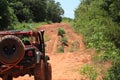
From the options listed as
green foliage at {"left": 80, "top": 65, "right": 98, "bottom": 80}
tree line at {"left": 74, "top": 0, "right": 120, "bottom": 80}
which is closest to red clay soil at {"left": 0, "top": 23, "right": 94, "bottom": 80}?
green foliage at {"left": 80, "top": 65, "right": 98, "bottom": 80}

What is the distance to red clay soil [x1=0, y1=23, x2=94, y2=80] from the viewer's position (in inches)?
813

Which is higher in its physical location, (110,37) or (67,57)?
(110,37)

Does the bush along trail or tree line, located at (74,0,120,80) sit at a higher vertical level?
tree line, located at (74,0,120,80)

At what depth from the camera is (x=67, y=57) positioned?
3116 centimetres

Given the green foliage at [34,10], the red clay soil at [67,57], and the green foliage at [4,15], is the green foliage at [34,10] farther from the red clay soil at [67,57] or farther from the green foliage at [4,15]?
the green foliage at [4,15]

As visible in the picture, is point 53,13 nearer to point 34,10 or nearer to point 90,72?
point 34,10

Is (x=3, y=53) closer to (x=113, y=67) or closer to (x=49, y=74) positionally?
(x=49, y=74)

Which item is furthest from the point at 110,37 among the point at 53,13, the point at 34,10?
the point at 53,13

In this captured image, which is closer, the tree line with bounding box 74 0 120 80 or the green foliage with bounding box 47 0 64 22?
the tree line with bounding box 74 0 120 80

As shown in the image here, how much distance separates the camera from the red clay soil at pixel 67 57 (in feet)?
67.7

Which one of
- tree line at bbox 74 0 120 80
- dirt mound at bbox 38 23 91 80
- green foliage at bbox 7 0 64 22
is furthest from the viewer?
green foliage at bbox 7 0 64 22

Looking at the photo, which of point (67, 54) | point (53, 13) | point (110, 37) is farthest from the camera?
point (53, 13)

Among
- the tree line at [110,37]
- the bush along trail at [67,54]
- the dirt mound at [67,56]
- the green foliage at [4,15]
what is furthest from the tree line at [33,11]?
the tree line at [110,37]

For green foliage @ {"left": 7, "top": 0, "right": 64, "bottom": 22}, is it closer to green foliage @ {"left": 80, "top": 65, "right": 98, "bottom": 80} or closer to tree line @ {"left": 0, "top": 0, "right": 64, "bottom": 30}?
tree line @ {"left": 0, "top": 0, "right": 64, "bottom": 30}
